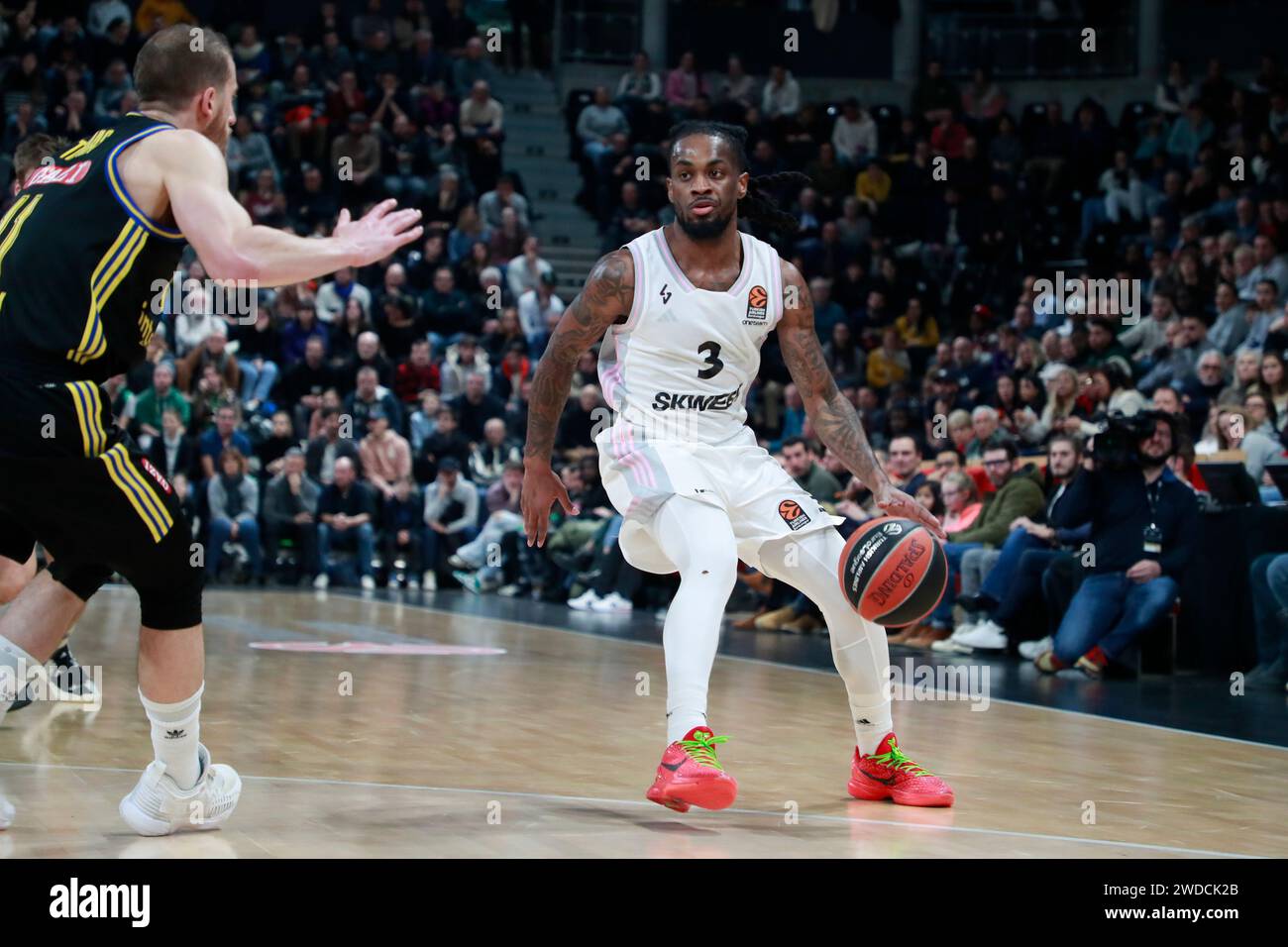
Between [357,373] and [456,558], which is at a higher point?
[357,373]

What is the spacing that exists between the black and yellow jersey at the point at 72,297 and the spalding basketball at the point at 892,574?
2.20 meters

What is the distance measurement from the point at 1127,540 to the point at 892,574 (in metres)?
4.97

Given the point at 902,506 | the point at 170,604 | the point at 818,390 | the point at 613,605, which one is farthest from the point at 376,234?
the point at 613,605

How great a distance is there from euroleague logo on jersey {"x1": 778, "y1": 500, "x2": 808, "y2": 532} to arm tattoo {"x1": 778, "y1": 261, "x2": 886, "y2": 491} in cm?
27

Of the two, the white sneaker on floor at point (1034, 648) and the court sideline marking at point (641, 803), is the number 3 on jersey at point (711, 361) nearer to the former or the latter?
the court sideline marking at point (641, 803)

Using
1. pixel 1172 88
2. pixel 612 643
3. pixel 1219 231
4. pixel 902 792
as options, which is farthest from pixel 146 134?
pixel 1172 88

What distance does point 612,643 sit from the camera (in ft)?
36.0

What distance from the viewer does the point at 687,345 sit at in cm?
515

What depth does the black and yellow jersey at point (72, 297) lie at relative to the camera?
13.3 ft

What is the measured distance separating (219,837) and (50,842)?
0.42m

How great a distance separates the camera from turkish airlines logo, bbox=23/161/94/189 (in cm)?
417

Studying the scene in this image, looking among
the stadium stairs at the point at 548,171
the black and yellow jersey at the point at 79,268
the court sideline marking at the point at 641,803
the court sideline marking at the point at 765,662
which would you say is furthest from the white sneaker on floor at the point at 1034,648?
the stadium stairs at the point at 548,171
